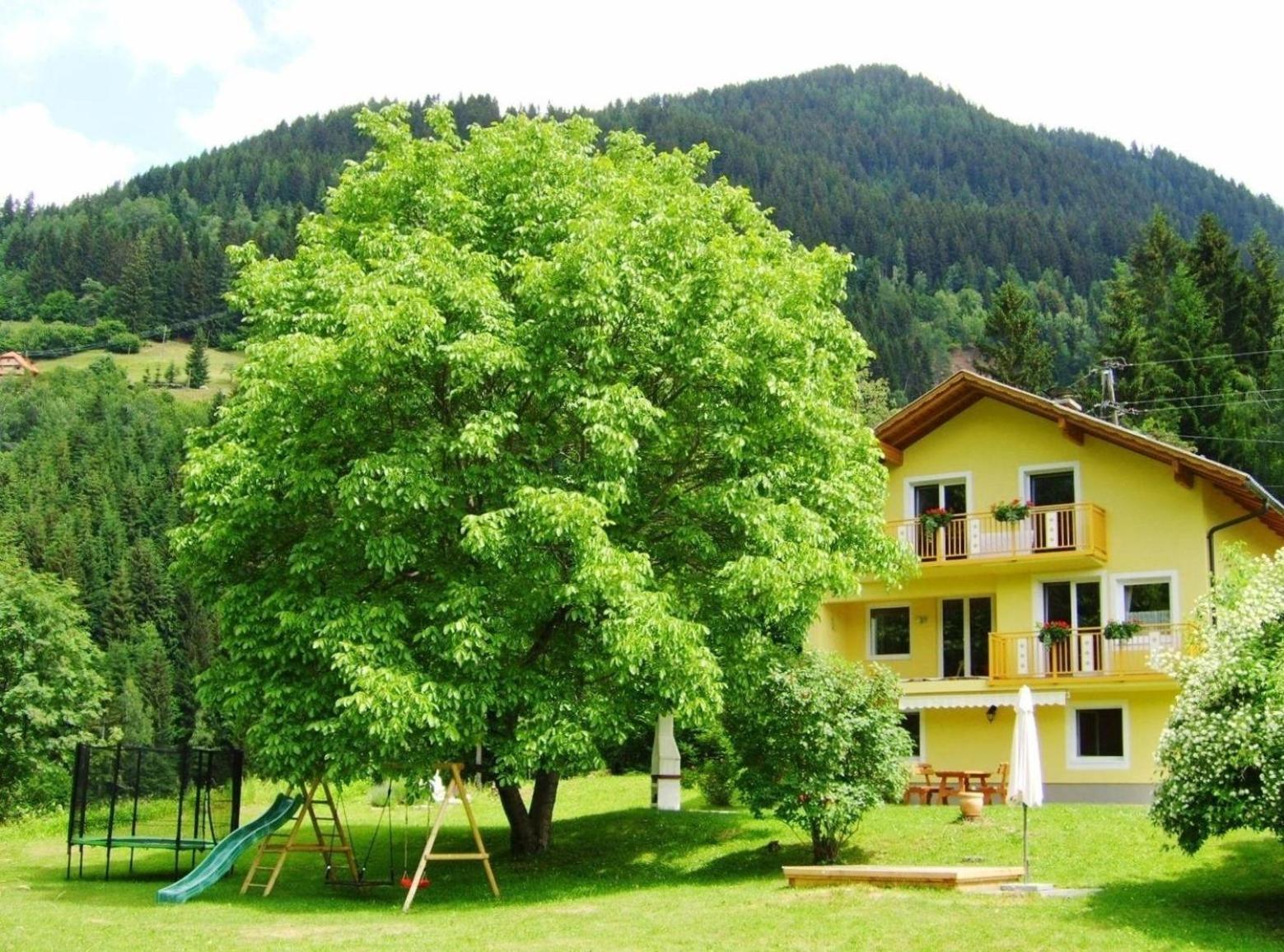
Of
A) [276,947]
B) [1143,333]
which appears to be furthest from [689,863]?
[1143,333]

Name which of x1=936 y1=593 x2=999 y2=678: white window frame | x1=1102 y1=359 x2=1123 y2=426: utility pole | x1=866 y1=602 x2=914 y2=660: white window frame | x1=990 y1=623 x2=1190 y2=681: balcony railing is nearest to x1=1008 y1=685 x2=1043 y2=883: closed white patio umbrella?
x1=990 y1=623 x2=1190 y2=681: balcony railing

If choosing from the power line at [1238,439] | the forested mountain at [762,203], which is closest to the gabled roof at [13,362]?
the forested mountain at [762,203]

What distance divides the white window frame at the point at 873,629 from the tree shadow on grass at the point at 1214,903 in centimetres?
1640

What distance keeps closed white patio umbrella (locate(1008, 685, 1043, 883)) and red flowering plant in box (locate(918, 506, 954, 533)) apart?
49.9 ft

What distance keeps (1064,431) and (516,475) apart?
1820 centimetres

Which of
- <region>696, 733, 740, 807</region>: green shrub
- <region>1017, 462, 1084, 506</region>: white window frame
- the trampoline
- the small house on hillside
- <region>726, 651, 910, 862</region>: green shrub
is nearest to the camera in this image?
<region>726, 651, 910, 862</region>: green shrub

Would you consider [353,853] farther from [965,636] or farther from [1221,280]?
[1221,280]

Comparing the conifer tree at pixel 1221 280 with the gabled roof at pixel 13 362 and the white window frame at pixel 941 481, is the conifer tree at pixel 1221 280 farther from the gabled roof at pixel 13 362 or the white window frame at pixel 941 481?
the gabled roof at pixel 13 362

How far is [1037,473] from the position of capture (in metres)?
36.2

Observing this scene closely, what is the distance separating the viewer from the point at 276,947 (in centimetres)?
1689

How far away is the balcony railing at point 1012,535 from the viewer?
34.2 metres

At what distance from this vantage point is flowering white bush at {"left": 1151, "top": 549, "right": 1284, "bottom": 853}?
54.3 feet

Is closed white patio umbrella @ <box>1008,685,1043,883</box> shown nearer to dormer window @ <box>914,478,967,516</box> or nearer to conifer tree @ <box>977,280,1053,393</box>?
dormer window @ <box>914,478,967,516</box>

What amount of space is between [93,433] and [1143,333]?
107m
